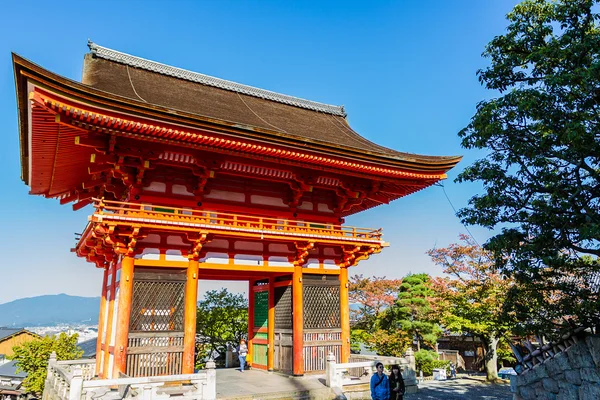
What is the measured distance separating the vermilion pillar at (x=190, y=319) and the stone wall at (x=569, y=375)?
8639mm

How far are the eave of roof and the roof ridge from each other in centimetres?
527

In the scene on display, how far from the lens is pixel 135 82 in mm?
14945

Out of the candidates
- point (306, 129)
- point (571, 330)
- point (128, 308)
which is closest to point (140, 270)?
point (128, 308)

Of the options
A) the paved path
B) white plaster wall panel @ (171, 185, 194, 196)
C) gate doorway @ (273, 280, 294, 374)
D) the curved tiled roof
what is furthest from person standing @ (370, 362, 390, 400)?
white plaster wall panel @ (171, 185, 194, 196)

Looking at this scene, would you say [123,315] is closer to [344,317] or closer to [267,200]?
[267,200]

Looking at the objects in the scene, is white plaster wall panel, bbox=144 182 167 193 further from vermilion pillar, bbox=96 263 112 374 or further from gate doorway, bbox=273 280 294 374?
gate doorway, bbox=273 280 294 374

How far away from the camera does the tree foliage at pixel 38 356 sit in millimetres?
22750

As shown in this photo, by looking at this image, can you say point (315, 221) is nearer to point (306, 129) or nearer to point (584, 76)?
point (306, 129)

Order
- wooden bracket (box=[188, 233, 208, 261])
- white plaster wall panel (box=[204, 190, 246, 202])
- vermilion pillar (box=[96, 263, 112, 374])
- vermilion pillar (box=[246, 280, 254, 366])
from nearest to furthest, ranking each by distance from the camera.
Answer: wooden bracket (box=[188, 233, 208, 261])
white plaster wall panel (box=[204, 190, 246, 202])
vermilion pillar (box=[96, 263, 112, 374])
vermilion pillar (box=[246, 280, 254, 366])

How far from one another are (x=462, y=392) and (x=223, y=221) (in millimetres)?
10788

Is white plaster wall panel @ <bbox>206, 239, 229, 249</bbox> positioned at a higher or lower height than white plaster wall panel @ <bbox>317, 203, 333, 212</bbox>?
lower

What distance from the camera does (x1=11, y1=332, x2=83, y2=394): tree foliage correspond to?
2275 centimetres

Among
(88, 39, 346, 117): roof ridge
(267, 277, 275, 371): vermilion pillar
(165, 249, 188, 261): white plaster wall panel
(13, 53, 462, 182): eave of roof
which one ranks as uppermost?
(88, 39, 346, 117): roof ridge

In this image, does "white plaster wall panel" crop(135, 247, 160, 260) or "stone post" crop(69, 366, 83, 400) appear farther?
"white plaster wall panel" crop(135, 247, 160, 260)
